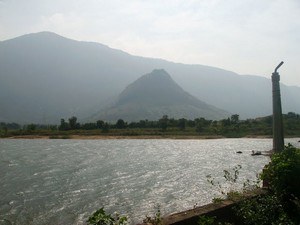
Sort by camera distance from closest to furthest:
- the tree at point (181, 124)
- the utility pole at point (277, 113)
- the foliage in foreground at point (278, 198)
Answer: the foliage in foreground at point (278, 198)
the utility pole at point (277, 113)
the tree at point (181, 124)

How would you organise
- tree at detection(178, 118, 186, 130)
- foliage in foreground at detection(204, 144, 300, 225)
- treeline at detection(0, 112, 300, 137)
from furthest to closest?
tree at detection(178, 118, 186, 130) → treeline at detection(0, 112, 300, 137) → foliage in foreground at detection(204, 144, 300, 225)

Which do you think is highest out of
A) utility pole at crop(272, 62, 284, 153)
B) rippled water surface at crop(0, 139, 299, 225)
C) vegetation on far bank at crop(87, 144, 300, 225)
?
utility pole at crop(272, 62, 284, 153)

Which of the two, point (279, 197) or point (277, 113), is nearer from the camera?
point (279, 197)

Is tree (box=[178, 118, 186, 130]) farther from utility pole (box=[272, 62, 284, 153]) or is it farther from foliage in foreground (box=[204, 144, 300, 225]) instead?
foliage in foreground (box=[204, 144, 300, 225])

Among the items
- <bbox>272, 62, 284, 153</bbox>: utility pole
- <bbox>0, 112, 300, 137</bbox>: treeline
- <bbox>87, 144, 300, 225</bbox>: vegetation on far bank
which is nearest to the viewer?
<bbox>87, 144, 300, 225</bbox>: vegetation on far bank

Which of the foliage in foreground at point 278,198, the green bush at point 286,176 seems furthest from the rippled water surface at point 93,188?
the green bush at point 286,176

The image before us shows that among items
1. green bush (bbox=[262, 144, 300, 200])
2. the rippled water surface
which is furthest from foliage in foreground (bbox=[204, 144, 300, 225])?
the rippled water surface

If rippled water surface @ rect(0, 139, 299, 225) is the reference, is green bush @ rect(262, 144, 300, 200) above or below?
above

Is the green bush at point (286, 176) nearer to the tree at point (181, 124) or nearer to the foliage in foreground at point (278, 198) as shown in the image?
the foliage in foreground at point (278, 198)

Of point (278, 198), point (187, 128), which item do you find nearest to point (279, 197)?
point (278, 198)

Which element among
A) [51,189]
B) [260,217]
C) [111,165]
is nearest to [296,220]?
[260,217]

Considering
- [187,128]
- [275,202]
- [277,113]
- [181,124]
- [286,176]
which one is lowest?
[275,202]

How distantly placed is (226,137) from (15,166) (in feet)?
398

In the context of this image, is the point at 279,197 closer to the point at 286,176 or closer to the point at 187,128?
the point at 286,176
